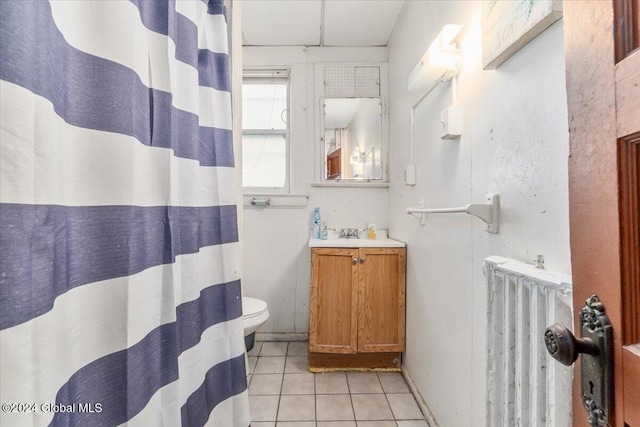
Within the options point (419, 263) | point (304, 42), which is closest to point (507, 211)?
point (419, 263)

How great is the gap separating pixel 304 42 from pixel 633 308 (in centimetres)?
241

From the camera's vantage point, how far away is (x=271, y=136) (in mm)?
2256

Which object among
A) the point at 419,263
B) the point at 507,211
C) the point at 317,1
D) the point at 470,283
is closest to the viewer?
the point at 507,211

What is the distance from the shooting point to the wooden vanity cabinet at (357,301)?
1.71 meters

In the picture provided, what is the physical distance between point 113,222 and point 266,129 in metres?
1.87

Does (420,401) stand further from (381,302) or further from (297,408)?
(297,408)

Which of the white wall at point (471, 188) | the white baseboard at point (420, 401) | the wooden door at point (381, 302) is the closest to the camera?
the white wall at point (471, 188)

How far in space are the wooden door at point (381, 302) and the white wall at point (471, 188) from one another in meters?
0.08

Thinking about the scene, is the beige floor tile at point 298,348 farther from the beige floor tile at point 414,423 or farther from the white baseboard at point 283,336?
the beige floor tile at point 414,423

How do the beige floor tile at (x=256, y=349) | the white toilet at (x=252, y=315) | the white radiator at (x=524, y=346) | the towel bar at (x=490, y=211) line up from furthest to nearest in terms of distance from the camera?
the beige floor tile at (x=256, y=349)
the white toilet at (x=252, y=315)
the towel bar at (x=490, y=211)
the white radiator at (x=524, y=346)

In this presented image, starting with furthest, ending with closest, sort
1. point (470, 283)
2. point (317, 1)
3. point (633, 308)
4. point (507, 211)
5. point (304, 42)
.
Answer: point (304, 42) → point (317, 1) → point (470, 283) → point (507, 211) → point (633, 308)

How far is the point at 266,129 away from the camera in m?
2.24

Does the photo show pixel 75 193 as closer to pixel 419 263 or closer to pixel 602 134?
pixel 602 134

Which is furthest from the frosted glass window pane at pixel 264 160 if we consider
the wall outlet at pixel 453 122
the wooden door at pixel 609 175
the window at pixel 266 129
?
the wooden door at pixel 609 175
